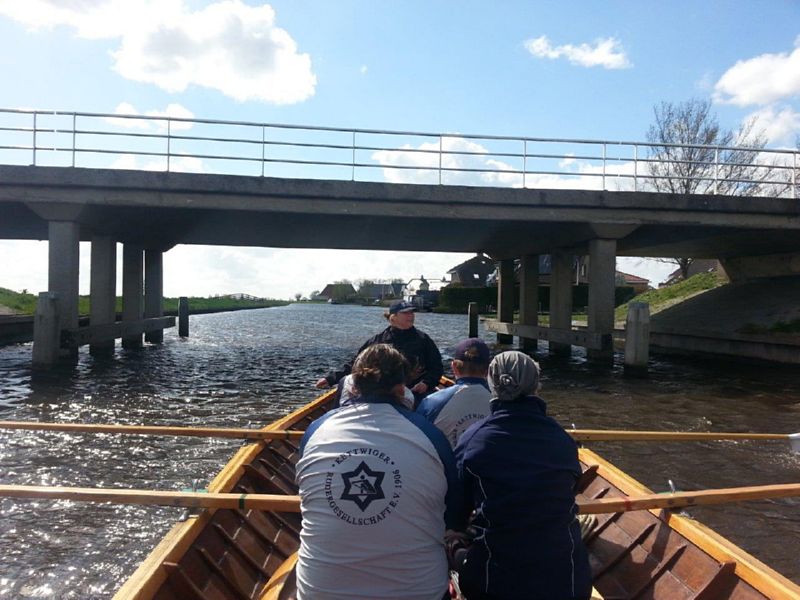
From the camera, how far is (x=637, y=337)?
53.5 ft

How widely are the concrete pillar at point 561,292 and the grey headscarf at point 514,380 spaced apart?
1888 centimetres

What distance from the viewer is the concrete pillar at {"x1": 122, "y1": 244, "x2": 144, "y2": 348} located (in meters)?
22.6

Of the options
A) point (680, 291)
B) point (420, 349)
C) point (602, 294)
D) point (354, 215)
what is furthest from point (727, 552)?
point (680, 291)

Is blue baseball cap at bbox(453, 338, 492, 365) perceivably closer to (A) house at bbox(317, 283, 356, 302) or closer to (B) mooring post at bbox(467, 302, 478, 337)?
(B) mooring post at bbox(467, 302, 478, 337)

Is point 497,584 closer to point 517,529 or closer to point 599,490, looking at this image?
point 517,529

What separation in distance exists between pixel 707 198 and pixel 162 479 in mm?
15894

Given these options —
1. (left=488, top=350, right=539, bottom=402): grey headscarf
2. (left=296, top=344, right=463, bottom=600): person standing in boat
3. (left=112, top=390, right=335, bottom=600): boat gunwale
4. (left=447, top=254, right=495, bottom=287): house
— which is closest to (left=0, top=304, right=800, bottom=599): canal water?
(left=112, top=390, right=335, bottom=600): boat gunwale

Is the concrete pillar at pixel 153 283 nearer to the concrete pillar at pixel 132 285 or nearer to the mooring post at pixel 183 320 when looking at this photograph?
the concrete pillar at pixel 132 285

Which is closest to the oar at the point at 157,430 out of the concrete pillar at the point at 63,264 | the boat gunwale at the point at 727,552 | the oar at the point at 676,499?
the oar at the point at 676,499

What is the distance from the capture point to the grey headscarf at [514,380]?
8.86 ft

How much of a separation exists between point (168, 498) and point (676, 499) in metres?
3.28

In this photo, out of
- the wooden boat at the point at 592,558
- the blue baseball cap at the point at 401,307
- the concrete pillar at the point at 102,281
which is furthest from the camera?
the concrete pillar at the point at 102,281

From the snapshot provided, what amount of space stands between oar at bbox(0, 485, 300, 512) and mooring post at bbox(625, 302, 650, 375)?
1417 centimetres

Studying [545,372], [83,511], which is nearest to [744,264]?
[545,372]
